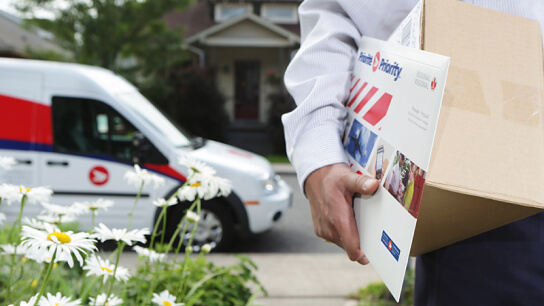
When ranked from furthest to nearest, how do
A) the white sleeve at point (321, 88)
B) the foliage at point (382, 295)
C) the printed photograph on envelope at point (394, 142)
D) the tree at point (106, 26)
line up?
the tree at point (106, 26) < the foliage at point (382, 295) < the white sleeve at point (321, 88) < the printed photograph on envelope at point (394, 142)

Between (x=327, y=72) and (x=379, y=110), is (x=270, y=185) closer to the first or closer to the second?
(x=327, y=72)

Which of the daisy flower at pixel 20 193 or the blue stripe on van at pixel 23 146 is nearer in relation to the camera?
the daisy flower at pixel 20 193

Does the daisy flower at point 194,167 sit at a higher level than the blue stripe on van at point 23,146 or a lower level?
higher

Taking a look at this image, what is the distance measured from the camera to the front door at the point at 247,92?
22.6m

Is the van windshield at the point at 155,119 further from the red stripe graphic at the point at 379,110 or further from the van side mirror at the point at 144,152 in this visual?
the red stripe graphic at the point at 379,110

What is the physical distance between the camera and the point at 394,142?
929mm

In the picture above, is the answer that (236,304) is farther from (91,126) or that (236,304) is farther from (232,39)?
(232,39)

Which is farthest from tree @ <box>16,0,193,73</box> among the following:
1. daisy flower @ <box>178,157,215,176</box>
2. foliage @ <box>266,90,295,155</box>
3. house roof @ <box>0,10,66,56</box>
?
daisy flower @ <box>178,157,215,176</box>

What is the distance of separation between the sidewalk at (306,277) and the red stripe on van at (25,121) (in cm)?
148

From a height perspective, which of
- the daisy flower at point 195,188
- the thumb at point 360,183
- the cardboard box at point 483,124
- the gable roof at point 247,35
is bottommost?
the daisy flower at point 195,188

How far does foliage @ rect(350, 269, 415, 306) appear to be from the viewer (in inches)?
137

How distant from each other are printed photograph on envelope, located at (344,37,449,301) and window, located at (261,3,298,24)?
78.8 ft

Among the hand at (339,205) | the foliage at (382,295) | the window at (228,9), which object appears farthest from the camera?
the window at (228,9)

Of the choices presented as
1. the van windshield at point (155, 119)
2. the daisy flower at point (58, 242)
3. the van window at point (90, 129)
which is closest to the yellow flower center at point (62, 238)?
the daisy flower at point (58, 242)
